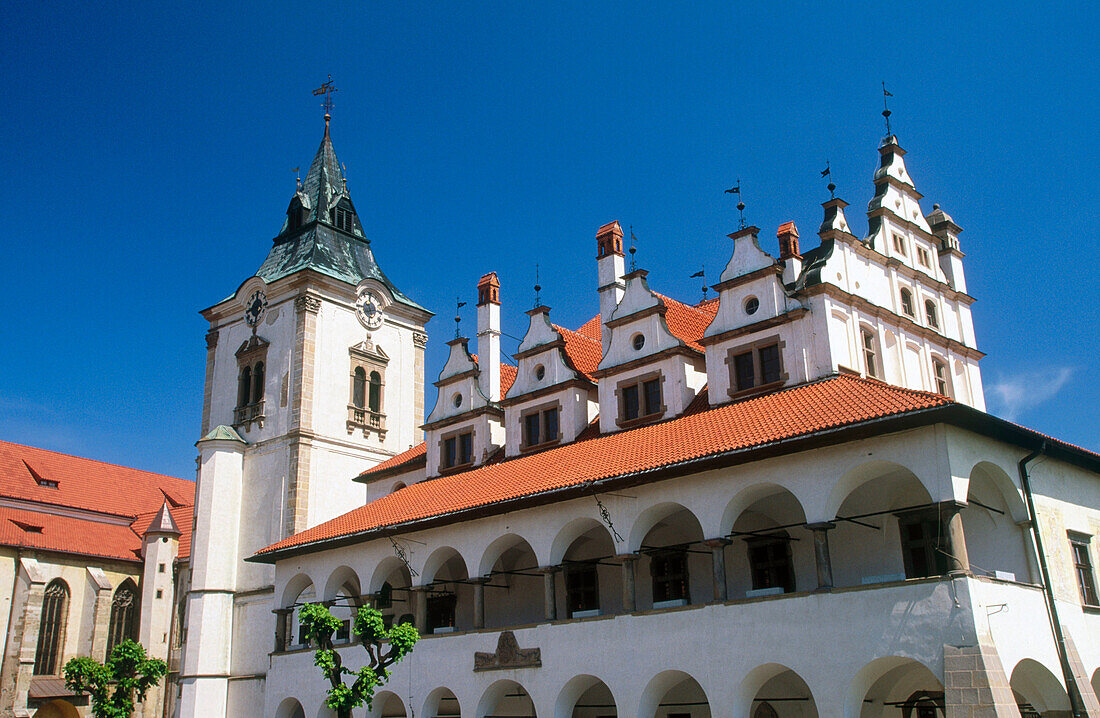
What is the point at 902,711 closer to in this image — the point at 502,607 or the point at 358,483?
the point at 502,607

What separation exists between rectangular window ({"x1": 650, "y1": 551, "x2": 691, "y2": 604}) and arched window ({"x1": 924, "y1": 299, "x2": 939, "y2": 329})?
10156 mm

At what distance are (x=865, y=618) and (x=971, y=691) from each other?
220 centimetres

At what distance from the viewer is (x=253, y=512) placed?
37.2 metres

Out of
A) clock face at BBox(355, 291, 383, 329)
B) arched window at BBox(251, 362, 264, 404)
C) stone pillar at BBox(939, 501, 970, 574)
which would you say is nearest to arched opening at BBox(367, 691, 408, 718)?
stone pillar at BBox(939, 501, 970, 574)

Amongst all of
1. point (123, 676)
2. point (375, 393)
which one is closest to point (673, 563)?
point (375, 393)

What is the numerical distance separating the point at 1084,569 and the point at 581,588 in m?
11.6

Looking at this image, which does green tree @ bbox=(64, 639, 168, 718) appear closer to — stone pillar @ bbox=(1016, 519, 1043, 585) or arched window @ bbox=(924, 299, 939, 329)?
arched window @ bbox=(924, 299, 939, 329)

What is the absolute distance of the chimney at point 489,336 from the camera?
32781 mm

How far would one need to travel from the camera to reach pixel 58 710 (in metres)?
42.7

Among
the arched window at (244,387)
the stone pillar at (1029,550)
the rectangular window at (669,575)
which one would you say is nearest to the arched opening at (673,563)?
the rectangular window at (669,575)

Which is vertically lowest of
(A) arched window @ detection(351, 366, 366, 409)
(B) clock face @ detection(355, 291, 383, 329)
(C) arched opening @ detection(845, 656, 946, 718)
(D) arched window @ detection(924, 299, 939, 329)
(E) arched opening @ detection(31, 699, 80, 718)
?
(C) arched opening @ detection(845, 656, 946, 718)

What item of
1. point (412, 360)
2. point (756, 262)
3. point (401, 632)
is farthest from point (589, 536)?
point (412, 360)

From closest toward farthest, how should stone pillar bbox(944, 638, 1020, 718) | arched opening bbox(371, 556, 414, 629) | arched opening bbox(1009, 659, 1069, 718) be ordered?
stone pillar bbox(944, 638, 1020, 718) < arched opening bbox(1009, 659, 1069, 718) < arched opening bbox(371, 556, 414, 629)

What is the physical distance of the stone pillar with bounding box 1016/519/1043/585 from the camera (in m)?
20.0
